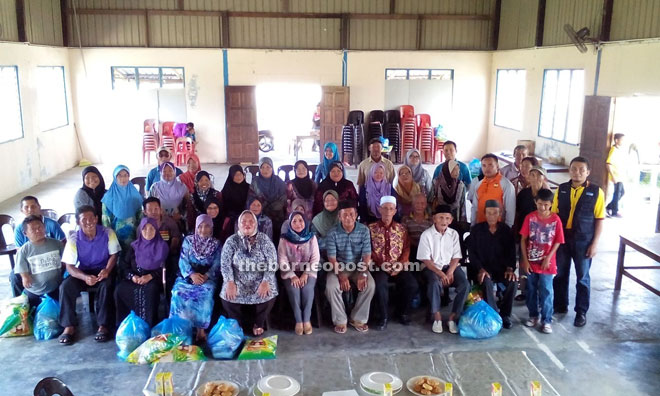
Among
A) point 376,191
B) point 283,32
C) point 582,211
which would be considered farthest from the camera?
point 283,32

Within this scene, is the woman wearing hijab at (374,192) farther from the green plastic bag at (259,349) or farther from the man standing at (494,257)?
the green plastic bag at (259,349)

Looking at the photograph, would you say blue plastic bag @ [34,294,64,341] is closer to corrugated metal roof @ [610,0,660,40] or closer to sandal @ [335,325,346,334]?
sandal @ [335,325,346,334]

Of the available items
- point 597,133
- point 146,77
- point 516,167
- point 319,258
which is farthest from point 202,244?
point 146,77

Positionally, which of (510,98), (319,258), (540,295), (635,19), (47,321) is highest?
(635,19)

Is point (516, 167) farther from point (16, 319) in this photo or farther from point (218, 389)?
point (16, 319)

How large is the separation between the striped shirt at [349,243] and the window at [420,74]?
30.3ft

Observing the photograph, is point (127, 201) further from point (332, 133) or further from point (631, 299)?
point (332, 133)

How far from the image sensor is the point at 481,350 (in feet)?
14.4

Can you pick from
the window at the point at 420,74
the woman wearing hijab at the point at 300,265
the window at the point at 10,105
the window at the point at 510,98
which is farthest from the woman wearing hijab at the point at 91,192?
the window at the point at 510,98

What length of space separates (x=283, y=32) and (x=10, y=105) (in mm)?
5983

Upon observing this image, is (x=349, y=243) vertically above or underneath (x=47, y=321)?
above

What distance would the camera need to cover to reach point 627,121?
28.4 feet

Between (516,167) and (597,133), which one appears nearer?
(516,167)

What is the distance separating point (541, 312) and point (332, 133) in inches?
358
